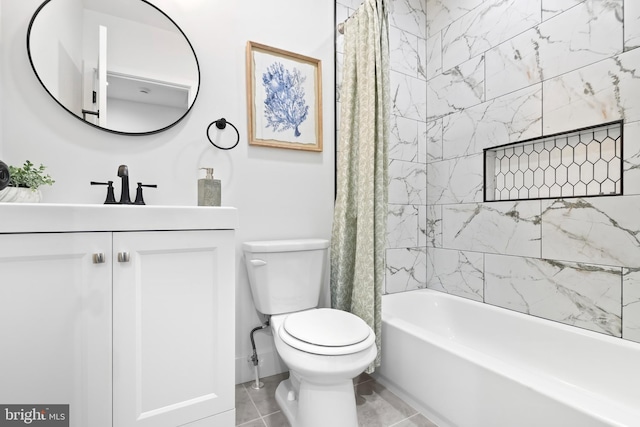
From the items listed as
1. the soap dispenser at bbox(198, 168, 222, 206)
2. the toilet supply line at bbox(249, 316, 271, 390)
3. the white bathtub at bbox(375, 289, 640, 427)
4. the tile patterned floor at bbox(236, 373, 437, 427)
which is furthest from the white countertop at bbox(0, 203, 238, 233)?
the white bathtub at bbox(375, 289, 640, 427)

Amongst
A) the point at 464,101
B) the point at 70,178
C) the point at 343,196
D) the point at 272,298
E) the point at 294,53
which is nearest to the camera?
the point at 70,178

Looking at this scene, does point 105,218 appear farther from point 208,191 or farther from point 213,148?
point 213,148

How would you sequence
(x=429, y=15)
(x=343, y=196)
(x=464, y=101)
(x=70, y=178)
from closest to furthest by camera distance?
(x=70, y=178), (x=343, y=196), (x=464, y=101), (x=429, y=15)

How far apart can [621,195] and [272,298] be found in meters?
1.68

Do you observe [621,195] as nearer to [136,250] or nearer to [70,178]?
[136,250]

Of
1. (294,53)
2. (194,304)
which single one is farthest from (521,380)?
(294,53)

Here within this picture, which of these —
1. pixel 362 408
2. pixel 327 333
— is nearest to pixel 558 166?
pixel 327 333

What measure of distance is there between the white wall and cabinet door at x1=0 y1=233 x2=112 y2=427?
0.55 meters

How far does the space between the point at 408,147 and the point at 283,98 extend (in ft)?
3.26

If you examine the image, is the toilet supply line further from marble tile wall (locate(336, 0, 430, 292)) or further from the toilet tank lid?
marble tile wall (locate(336, 0, 430, 292))

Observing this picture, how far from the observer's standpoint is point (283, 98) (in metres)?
1.78

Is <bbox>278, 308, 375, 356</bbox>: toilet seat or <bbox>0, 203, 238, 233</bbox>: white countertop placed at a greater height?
<bbox>0, 203, 238, 233</bbox>: white countertop

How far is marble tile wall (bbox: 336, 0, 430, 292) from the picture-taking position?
6.98 ft

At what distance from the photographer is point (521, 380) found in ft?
3.35
